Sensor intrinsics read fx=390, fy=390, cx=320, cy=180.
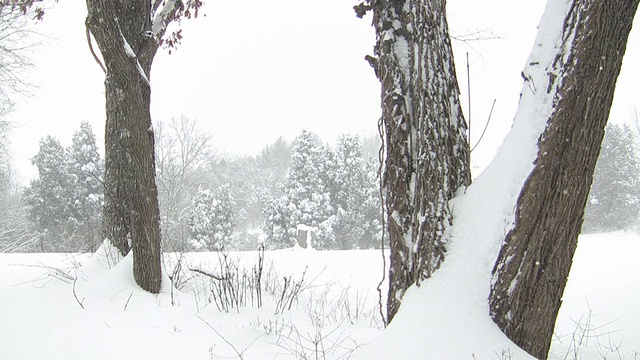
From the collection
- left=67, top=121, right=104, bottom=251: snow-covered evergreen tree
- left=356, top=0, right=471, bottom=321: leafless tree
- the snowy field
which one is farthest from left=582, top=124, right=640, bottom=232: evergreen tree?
left=67, top=121, right=104, bottom=251: snow-covered evergreen tree

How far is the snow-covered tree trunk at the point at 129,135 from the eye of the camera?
3.17 meters

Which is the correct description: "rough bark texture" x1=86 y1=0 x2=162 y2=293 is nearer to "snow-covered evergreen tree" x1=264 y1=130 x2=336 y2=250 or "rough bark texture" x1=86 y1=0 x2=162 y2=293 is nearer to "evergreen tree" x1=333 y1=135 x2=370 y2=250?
"snow-covered evergreen tree" x1=264 y1=130 x2=336 y2=250

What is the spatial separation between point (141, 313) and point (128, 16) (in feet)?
8.68

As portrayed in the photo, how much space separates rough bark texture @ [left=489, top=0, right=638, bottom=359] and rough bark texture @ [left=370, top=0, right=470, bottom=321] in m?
0.37

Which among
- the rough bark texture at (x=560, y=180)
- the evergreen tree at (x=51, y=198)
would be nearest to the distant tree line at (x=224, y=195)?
the evergreen tree at (x=51, y=198)

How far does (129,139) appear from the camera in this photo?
10.8 ft

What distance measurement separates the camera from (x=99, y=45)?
315 cm

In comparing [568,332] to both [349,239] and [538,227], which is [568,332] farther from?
[349,239]

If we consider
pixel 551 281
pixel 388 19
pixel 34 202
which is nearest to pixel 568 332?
pixel 551 281

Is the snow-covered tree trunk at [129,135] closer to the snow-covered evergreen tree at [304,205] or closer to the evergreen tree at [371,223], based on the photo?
the snow-covered evergreen tree at [304,205]

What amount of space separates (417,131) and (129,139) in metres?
2.48

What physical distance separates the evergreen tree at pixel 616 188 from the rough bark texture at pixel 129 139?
1127 inches

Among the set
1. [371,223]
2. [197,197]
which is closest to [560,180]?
[371,223]

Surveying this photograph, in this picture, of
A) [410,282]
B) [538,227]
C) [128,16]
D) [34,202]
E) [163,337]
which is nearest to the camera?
[538,227]
